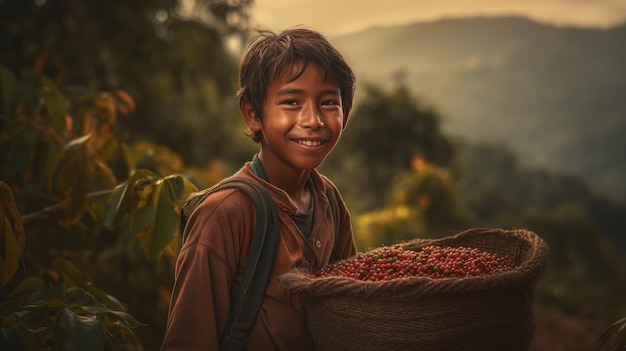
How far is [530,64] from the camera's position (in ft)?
211

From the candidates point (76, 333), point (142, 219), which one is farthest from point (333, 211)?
point (76, 333)

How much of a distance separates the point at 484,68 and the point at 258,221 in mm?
67374

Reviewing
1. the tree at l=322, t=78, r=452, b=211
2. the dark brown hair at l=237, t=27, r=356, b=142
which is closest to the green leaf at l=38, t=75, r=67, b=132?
the dark brown hair at l=237, t=27, r=356, b=142

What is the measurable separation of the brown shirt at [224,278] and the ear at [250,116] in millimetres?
190

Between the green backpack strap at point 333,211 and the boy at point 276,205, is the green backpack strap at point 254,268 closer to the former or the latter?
the boy at point 276,205

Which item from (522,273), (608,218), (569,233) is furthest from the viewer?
(608,218)

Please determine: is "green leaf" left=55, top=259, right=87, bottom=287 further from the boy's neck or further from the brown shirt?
the boy's neck

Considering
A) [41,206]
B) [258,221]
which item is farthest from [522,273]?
[41,206]

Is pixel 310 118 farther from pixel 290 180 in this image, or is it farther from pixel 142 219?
pixel 142 219

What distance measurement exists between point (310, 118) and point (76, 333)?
74 centimetres

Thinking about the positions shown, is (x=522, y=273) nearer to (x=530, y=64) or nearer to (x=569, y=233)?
(x=569, y=233)

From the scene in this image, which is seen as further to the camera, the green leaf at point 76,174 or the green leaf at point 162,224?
the green leaf at point 76,174

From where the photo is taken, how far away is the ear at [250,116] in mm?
1721

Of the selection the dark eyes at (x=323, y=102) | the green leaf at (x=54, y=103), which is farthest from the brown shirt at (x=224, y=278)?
the green leaf at (x=54, y=103)
